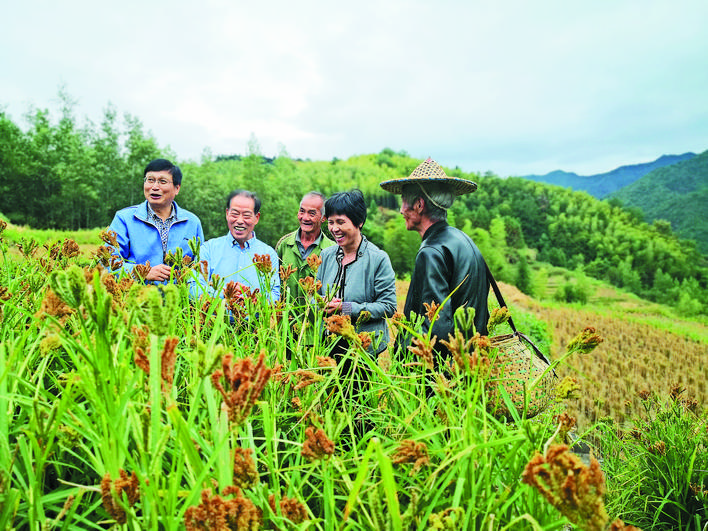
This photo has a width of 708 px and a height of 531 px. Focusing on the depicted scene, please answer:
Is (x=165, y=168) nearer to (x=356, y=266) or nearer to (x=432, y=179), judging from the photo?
(x=356, y=266)

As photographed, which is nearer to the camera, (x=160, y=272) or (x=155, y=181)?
(x=160, y=272)

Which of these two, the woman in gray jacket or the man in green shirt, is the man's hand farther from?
the man in green shirt

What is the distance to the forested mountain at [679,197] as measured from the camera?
330ft

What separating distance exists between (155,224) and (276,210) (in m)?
42.5

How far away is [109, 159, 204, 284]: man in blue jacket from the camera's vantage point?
341 centimetres

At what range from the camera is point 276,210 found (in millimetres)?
45094

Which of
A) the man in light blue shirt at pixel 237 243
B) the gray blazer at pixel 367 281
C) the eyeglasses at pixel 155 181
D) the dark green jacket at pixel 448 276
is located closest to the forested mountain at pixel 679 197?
the gray blazer at pixel 367 281

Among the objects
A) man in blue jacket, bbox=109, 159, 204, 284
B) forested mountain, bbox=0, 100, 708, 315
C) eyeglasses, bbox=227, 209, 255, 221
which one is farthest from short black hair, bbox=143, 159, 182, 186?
forested mountain, bbox=0, 100, 708, 315

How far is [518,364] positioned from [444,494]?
3.49ft

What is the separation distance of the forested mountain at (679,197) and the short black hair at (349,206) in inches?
4720

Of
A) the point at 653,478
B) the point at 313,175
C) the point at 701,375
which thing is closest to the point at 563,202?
the point at 313,175

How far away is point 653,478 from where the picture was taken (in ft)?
7.38

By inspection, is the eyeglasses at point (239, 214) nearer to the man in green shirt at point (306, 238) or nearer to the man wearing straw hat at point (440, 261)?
the man in green shirt at point (306, 238)

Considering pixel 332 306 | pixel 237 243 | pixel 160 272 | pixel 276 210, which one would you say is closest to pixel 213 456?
pixel 332 306
